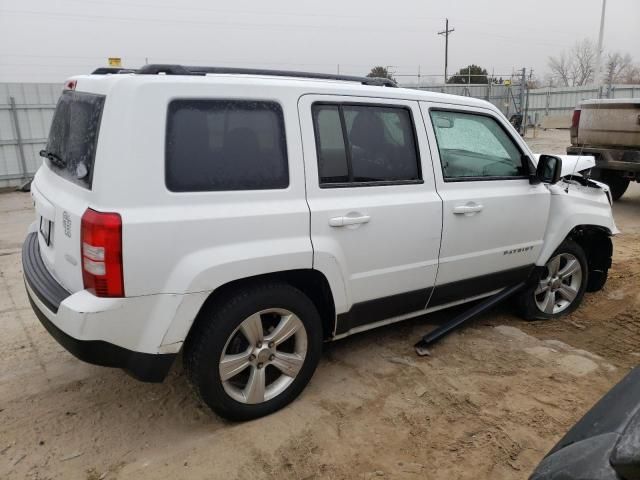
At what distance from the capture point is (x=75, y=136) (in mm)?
2781

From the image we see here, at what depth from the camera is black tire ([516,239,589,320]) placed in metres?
4.33

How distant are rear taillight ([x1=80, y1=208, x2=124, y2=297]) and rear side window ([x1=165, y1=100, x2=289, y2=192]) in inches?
13.0

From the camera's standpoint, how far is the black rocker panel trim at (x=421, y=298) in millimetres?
3289

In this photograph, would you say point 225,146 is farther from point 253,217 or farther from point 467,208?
point 467,208

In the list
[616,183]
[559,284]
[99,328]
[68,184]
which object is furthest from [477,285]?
[616,183]

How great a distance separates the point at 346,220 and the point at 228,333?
905 mm

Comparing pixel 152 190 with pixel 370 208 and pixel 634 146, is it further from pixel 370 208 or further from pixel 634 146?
pixel 634 146

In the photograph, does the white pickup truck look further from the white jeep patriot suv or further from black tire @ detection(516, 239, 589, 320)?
the white jeep patriot suv

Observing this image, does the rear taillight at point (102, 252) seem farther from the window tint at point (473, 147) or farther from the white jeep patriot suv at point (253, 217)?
the window tint at point (473, 147)

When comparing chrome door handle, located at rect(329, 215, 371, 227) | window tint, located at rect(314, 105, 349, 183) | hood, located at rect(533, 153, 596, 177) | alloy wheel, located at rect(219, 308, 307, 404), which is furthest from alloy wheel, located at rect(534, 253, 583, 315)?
alloy wheel, located at rect(219, 308, 307, 404)

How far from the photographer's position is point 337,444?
2.81 m

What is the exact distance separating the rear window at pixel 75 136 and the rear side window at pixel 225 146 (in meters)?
0.38

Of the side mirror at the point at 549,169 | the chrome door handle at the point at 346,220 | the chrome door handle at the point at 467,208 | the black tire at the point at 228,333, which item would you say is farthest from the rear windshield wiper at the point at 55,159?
the side mirror at the point at 549,169

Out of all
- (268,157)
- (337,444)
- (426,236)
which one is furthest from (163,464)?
(426,236)
